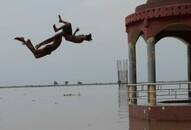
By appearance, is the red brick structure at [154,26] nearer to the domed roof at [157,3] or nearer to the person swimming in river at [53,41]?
the domed roof at [157,3]

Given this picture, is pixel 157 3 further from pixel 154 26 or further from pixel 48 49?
pixel 48 49

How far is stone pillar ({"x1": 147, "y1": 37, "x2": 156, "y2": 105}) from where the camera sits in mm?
21625

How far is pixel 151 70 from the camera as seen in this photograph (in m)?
21.8

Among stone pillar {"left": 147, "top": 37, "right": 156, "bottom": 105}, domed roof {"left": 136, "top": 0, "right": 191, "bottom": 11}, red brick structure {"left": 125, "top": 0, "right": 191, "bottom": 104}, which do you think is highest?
domed roof {"left": 136, "top": 0, "right": 191, "bottom": 11}

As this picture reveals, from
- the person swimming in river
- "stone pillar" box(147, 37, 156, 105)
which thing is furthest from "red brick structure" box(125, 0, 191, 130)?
the person swimming in river

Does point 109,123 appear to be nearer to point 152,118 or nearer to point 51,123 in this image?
point 51,123

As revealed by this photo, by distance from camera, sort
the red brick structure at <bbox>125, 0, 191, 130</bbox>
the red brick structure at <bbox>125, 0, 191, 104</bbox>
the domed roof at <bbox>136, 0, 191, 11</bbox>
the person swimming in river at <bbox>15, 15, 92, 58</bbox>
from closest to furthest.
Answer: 1. the person swimming in river at <bbox>15, 15, 92, 58</bbox>
2. the red brick structure at <bbox>125, 0, 191, 130</bbox>
3. the red brick structure at <bbox>125, 0, 191, 104</bbox>
4. the domed roof at <bbox>136, 0, 191, 11</bbox>

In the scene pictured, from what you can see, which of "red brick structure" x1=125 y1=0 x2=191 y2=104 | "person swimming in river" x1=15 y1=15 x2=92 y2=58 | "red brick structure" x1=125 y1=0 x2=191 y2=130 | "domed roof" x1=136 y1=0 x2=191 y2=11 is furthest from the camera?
"domed roof" x1=136 y1=0 x2=191 y2=11

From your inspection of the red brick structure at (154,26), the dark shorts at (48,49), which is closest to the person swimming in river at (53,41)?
the dark shorts at (48,49)

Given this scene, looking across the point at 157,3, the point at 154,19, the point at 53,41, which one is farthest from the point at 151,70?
the point at 53,41

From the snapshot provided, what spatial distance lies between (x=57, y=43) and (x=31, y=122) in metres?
36.7

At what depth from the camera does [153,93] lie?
21.6m

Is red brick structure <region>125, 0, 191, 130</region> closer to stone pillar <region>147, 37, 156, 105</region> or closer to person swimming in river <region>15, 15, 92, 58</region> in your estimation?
stone pillar <region>147, 37, 156, 105</region>

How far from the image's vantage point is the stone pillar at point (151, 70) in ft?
70.9
